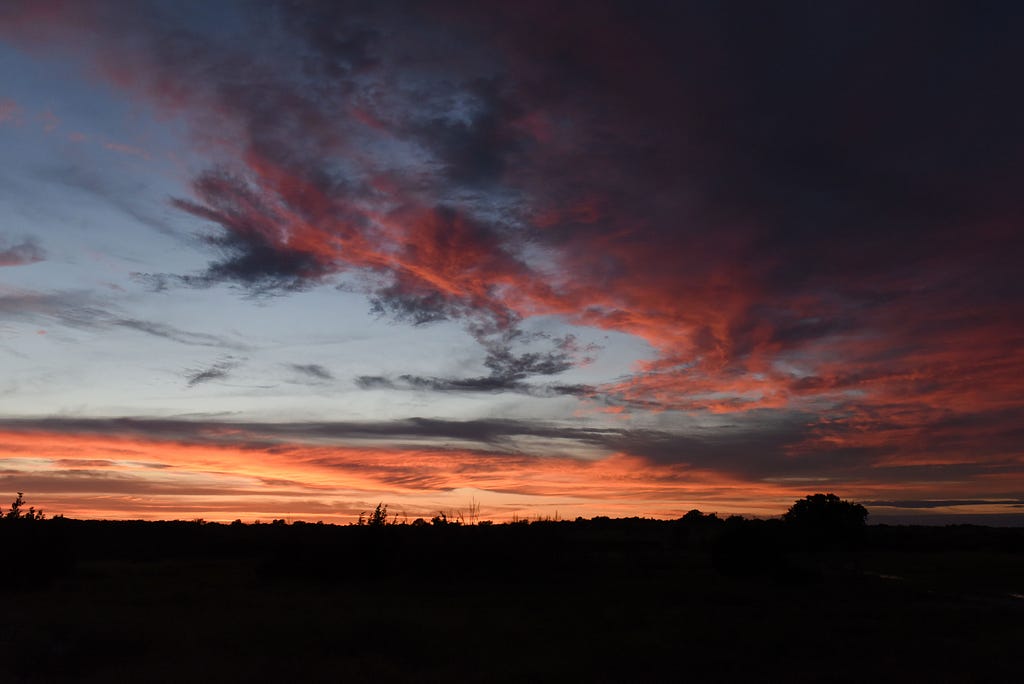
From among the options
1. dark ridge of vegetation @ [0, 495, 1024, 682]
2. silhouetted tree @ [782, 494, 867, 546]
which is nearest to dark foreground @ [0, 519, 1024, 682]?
dark ridge of vegetation @ [0, 495, 1024, 682]

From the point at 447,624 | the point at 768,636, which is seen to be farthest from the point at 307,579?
the point at 768,636

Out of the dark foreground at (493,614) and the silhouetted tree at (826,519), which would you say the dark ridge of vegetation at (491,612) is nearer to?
the dark foreground at (493,614)

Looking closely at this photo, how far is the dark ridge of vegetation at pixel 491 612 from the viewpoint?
16812 millimetres

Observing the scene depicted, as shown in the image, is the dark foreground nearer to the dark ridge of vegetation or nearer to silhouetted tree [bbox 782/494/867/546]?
the dark ridge of vegetation

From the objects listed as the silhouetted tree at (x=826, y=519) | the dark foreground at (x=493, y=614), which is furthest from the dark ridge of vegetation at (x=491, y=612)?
the silhouetted tree at (x=826, y=519)

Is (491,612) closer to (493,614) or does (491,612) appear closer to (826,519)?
(493,614)

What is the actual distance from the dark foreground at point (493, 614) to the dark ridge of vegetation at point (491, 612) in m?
0.10

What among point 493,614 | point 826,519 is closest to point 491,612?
point 493,614

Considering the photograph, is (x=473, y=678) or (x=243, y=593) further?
(x=243, y=593)

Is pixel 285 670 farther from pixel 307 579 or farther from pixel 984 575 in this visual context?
pixel 984 575

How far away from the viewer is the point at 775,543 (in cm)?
3900

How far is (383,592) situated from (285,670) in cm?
1568

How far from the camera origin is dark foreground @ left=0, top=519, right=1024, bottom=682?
1670cm

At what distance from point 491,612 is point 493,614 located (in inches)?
20.4
